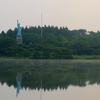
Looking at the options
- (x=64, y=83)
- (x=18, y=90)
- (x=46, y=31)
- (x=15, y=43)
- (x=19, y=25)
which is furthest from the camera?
(x=46, y=31)

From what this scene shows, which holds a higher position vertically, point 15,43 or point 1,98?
point 15,43

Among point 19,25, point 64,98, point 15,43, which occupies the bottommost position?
point 64,98

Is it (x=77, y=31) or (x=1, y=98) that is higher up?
(x=77, y=31)

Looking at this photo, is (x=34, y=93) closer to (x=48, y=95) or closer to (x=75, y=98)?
(x=48, y=95)

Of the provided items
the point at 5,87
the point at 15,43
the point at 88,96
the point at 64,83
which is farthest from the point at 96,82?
the point at 15,43

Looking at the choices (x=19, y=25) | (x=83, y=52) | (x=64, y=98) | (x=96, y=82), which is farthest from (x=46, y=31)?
(x=64, y=98)

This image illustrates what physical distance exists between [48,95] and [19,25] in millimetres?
33460

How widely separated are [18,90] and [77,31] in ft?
180

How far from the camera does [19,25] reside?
137 ft

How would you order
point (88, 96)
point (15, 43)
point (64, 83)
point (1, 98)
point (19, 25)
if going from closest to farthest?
point (1, 98), point (88, 96), point (64, 83), point (15, 43), point (19, 25)

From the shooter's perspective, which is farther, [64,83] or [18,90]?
[64,83]

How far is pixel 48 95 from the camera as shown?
9.02 meters

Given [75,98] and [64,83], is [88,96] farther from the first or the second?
[64,83]

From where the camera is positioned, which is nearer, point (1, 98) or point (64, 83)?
point (1, 98)
